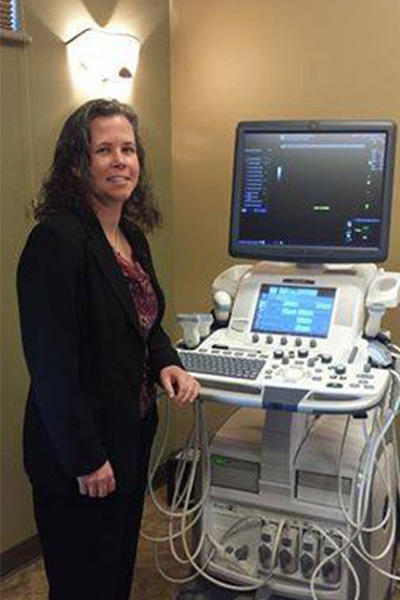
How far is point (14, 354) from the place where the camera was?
2.32 m

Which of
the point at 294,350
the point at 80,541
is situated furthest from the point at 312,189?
the point at 80,541

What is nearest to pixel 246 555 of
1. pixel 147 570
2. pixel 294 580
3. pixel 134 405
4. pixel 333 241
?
pixel 294 580

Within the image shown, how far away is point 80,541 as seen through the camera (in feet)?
5.37

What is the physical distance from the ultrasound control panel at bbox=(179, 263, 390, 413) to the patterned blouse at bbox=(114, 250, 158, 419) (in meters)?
0.14

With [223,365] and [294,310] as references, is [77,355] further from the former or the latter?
[294,310]

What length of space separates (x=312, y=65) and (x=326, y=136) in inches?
28.1

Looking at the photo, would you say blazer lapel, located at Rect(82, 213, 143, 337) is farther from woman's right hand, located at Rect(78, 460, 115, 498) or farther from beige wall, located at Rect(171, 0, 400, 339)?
beige wall, located at Rect(171, 0, 400, 339)

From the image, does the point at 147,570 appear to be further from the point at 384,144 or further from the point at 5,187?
Answer: the point at 384,144

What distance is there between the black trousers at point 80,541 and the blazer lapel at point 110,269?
1.43 feet

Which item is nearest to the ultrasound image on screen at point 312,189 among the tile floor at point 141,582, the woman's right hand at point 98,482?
the woman's right hand at point 98,482

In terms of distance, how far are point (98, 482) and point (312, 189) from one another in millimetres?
→ 1038

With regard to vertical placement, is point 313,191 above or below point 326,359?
above

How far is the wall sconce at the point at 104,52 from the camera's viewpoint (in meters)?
2.40

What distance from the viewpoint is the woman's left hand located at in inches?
68.2
